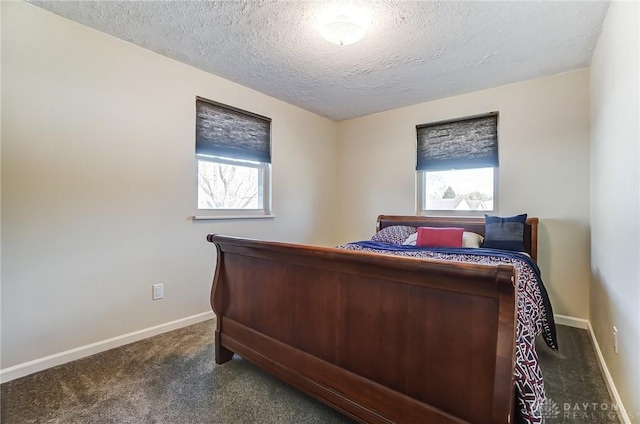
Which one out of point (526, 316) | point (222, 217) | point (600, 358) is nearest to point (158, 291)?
point (222, 217)

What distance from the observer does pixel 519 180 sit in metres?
3.01

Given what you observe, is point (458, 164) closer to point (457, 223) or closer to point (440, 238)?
point (457, 223)

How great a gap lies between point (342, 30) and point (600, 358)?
277cm

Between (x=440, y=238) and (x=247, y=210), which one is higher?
(x=247, y=210)

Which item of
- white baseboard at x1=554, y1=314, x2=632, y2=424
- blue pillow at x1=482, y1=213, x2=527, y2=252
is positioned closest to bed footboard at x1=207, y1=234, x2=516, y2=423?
white baseboard at x1=554, y1=314, x2=632, y2=424

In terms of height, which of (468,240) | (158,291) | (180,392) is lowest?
(180,392)

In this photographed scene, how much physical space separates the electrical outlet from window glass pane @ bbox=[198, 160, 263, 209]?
0.78 meters

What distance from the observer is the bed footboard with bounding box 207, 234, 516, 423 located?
1.04 meters

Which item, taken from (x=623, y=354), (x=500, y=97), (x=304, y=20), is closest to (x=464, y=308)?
(x=623, y=354)

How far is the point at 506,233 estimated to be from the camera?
2.71m

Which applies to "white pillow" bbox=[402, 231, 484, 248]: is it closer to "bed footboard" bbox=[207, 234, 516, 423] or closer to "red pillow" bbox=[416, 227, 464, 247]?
"red pillow" bbox=[416, 227, 464, 247]

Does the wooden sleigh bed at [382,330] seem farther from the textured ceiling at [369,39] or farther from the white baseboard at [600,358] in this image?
the textured ceiling at [369,39]

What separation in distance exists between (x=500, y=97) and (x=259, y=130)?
254 centimetres

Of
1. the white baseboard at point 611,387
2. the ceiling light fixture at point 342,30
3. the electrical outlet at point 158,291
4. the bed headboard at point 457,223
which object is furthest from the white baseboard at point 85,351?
the white baseboard at point 611,387
